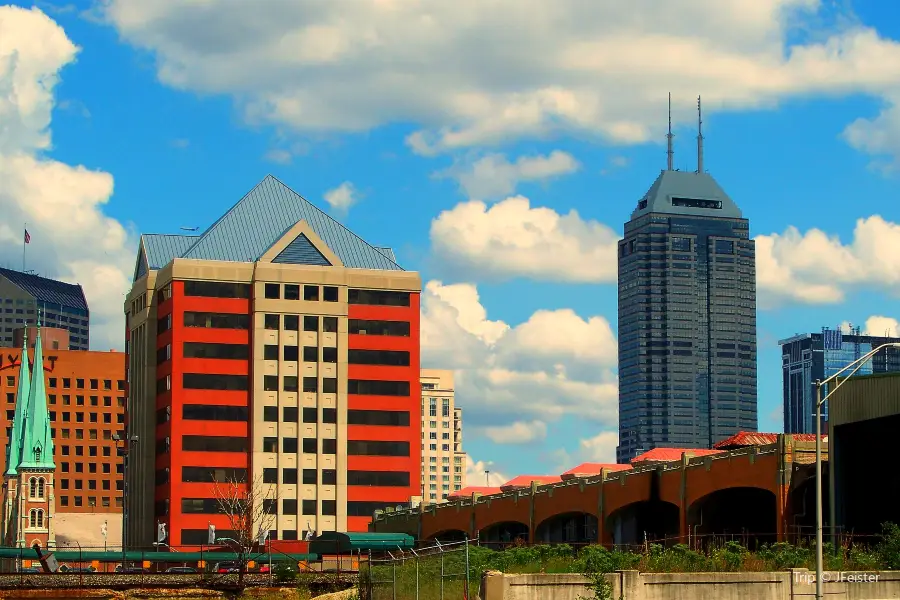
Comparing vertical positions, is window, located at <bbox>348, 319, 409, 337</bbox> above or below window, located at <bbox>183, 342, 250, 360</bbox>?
above

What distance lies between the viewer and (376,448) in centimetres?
14838

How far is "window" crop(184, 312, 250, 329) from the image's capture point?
147500mm

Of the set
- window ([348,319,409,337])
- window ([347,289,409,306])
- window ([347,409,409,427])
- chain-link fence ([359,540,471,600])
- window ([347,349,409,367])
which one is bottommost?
chain-link fence ([359,540,471,600])

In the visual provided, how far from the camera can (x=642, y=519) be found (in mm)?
93250

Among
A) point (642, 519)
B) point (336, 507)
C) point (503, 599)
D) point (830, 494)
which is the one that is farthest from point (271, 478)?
point (503, 599)

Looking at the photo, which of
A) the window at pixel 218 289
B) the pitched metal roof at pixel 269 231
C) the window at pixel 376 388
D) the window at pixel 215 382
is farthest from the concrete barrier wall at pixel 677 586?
the pitched metal roof at pixel 269 231

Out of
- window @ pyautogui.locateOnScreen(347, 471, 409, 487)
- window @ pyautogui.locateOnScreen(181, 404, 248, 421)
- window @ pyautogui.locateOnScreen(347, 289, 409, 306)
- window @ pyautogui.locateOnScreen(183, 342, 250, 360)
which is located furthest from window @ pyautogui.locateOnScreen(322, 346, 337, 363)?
window @ pyautogui.locateOnScreen(347, 471, 409, 487)

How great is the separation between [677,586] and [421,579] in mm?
11694

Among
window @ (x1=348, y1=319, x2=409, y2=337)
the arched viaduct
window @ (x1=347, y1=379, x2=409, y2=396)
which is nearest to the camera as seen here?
the arched viaduct

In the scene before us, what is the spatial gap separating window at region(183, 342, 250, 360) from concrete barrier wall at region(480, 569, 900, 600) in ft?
332

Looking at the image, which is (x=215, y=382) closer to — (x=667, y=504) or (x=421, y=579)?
(x=667, y=504)

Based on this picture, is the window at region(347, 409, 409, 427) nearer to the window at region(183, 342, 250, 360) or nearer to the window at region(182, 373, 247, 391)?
the window at region(182, 373, 247, 391)

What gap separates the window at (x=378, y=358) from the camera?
494 ft

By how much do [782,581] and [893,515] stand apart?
2526cm
